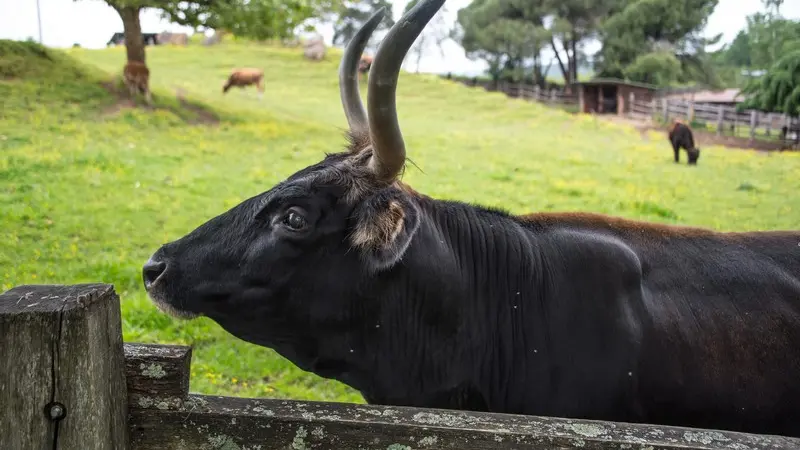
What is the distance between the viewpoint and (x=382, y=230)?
277cm

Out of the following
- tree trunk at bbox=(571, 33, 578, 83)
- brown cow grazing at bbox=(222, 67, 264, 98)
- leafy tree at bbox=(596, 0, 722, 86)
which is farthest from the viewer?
tree trunk at bbox=(571, 33, 578, 83)

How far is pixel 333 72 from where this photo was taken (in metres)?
37.9

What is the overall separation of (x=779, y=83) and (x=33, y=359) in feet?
96.3

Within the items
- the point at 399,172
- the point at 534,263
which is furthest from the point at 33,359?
the point at 534,263

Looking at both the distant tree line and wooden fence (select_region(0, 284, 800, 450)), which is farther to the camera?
the distant tree line

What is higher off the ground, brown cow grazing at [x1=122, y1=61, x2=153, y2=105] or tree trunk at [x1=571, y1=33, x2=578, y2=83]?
tree trunk at [x1=571, y1=33, x2=578, y2=83]

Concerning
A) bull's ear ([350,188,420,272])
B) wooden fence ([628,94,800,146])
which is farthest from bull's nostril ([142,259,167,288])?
wooden fence ([628,94,800,146])

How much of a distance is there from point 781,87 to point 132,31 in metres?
23.3

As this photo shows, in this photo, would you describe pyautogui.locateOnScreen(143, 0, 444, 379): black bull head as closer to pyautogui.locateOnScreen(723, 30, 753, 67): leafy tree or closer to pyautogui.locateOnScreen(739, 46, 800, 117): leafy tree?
pyautogui.locateOnScreen(739, 46, 800, 117): leafy tree

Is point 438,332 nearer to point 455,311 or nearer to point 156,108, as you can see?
point 455,311

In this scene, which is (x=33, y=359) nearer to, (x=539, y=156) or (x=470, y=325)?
(x=470, y=325)

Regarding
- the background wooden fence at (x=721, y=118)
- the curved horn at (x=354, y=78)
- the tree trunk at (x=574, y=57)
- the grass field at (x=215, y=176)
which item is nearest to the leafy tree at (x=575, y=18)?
the tree trunk at (x=574, y=57)

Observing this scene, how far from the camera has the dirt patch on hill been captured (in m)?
18.6

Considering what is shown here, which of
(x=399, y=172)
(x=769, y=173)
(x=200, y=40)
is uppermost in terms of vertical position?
(x=200, y=40)
